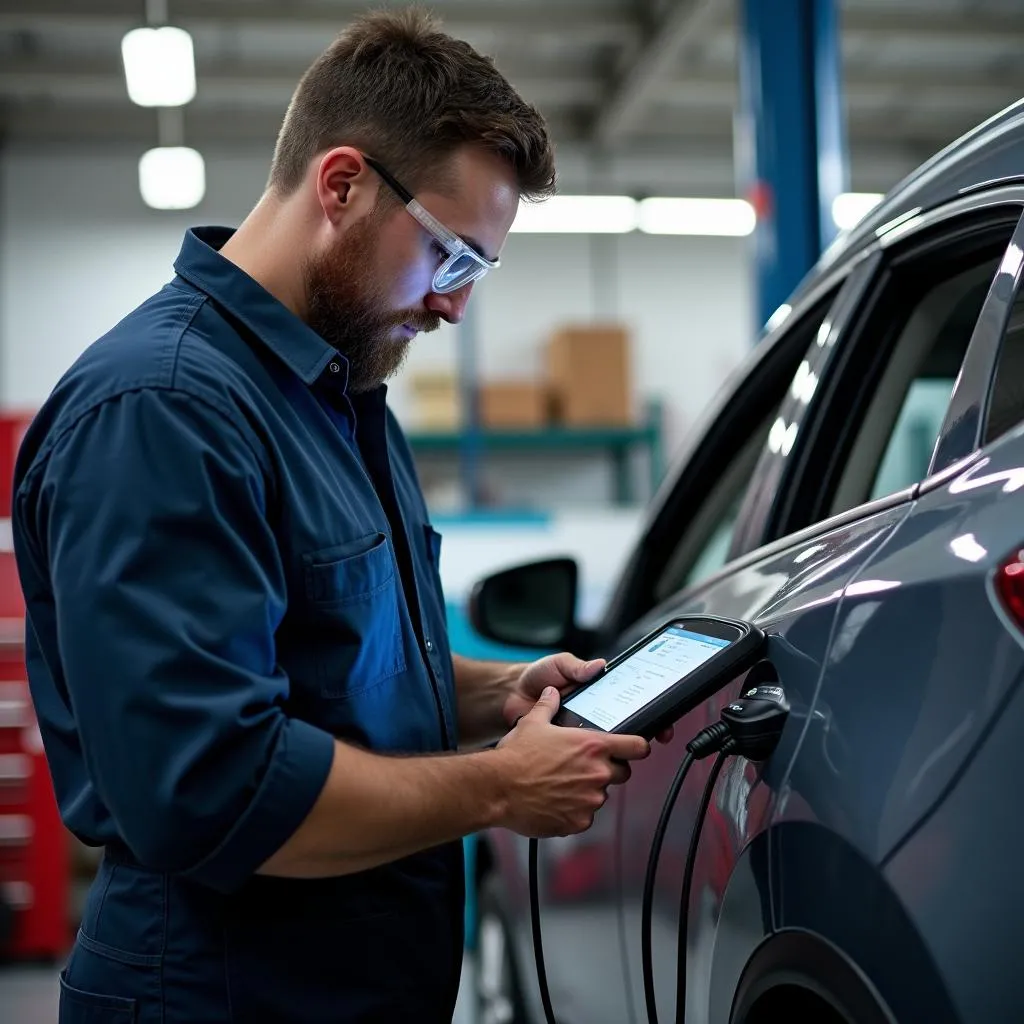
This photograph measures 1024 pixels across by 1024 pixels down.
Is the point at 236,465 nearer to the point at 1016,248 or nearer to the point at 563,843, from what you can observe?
the point at 1016,248

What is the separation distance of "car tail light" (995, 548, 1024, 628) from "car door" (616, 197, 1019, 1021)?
191 mm

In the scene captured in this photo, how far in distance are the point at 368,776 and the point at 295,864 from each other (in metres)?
0.11

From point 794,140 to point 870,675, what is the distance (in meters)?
3.79

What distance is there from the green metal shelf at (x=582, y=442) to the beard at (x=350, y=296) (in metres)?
8.91

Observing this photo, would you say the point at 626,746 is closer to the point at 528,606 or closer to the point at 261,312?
the point at 261,312

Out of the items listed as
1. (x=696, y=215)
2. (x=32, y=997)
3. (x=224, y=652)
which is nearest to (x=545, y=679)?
(x=224, y=652)

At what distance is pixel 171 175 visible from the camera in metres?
8.73

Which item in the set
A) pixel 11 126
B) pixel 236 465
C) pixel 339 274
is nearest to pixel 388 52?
pixel 339 274

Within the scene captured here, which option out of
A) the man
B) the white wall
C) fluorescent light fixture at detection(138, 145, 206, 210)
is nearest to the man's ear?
the man

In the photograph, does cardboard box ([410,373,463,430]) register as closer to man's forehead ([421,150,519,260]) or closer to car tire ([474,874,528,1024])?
car tire ([474,874,528,1024])

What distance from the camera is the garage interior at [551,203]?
921cm

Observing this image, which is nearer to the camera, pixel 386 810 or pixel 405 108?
pixel 386 810

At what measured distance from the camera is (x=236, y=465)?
3.98ft

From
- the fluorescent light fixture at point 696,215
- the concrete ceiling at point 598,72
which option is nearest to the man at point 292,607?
the concrete ceiling at point 598,72
